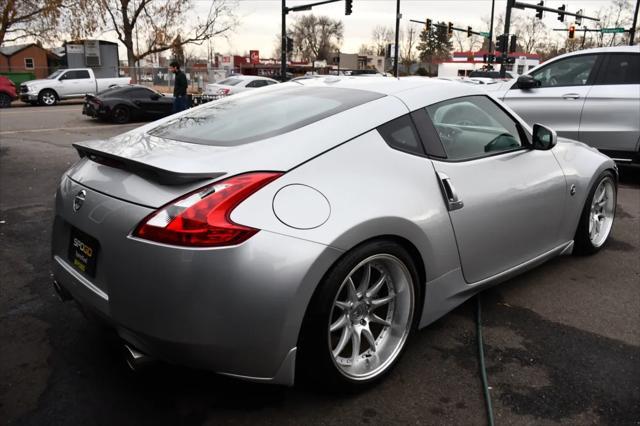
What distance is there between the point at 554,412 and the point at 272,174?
163 centimetres

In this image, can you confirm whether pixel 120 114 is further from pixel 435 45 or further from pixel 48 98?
pixel 435 45

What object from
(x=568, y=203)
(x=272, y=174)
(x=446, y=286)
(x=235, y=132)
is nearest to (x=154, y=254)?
(x=272, y=174)

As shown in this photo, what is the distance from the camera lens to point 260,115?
2.93 metres

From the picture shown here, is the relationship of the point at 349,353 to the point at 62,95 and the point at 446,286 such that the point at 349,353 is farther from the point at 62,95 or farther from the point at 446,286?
the point at 62,95

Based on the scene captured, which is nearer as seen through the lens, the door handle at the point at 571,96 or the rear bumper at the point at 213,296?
the rear bumper at the point at 213,296

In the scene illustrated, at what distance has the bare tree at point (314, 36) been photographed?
107 metres

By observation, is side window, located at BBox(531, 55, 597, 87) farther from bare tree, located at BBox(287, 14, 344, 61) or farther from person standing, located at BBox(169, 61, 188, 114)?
bare tree, located at BBox(287, 14, 344, 61)

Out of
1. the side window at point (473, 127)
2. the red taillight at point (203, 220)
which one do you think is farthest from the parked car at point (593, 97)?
the red taillight at point (203, 220)

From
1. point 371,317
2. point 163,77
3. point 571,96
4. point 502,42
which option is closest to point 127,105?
point 571,96

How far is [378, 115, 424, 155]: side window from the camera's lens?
8.71 ft

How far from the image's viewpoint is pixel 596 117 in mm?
7395

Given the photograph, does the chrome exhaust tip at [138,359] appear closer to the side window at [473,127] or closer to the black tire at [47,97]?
the side window at [473,127]

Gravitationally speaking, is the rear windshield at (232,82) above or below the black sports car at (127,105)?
above

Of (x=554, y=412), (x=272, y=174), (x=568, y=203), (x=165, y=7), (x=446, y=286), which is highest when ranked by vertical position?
(x=165, y=7)
